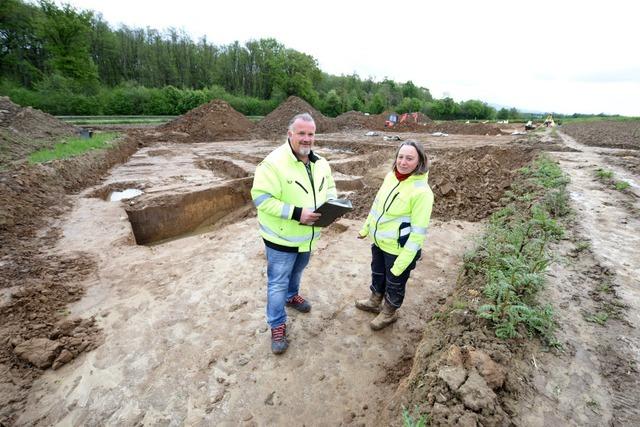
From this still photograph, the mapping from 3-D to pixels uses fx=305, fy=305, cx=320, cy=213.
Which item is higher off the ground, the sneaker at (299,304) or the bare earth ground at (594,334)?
the bare earth ground at (594,334)

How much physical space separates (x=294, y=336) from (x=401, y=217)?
166 cm

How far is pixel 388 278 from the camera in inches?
119

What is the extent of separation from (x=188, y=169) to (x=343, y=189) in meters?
6.67

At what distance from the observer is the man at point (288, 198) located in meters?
2.46

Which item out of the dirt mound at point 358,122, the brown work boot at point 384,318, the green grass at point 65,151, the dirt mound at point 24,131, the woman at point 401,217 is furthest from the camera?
the dirt mound at point 358,122

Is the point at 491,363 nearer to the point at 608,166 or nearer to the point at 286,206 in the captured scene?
the point at 286,206

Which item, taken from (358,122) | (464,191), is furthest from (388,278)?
(358,122)

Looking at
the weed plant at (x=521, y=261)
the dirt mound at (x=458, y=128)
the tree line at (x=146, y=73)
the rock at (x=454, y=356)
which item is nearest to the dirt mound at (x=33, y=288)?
the rock at (x=454, y=356)

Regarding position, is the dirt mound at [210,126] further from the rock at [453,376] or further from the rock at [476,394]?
the rock at [476,394]

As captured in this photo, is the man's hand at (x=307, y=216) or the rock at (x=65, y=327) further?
the rock at (x=65, y=327)

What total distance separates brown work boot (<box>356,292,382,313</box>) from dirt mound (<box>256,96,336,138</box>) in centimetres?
2145

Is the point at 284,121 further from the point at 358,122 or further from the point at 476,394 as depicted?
the point at 476,394

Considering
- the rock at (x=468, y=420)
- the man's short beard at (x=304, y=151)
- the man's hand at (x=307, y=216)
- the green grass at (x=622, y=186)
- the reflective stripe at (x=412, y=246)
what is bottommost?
the rock at (x=468, y=420)

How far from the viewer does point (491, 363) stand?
6.57 feet
